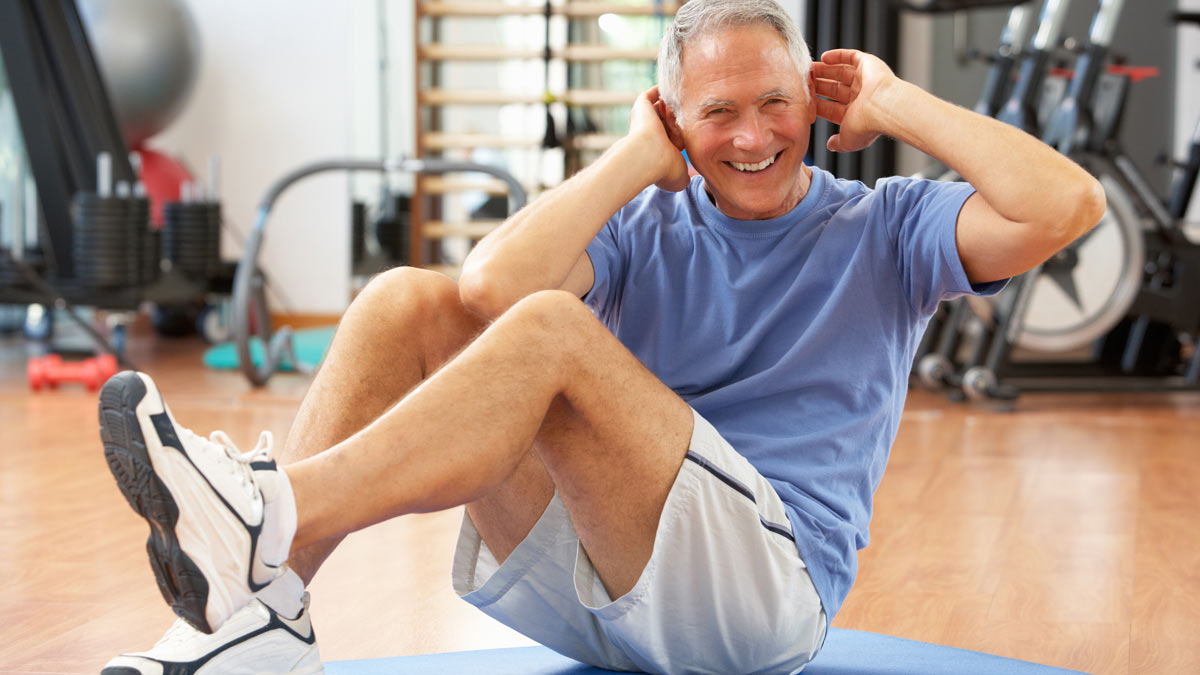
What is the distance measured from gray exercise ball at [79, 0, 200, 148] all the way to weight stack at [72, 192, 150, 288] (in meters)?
1.03

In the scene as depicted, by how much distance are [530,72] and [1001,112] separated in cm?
371

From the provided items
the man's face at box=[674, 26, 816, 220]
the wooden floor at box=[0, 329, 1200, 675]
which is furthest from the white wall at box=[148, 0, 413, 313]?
the man's face at box=[674, 26, 816, 220]

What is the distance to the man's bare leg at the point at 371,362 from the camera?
135 centimetres

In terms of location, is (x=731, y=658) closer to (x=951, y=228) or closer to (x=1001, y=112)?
(x=951, y=228)

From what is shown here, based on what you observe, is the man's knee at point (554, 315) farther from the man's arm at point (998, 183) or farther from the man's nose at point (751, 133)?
the man's arm at point (998, 183)

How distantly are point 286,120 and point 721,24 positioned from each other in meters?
5.23

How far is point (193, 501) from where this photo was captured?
111 centimetres

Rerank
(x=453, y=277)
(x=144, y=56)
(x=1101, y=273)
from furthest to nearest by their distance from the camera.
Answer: (x=144, y=56) < (x=453, y=277) < (x=1101, y=273)

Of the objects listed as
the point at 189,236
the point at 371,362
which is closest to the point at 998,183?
the point at 371,362

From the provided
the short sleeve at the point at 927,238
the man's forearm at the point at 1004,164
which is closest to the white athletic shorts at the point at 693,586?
the short sleeve at the point at 927,238

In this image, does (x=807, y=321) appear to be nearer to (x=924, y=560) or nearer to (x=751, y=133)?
(x=751, y=133)

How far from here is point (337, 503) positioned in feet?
3.83

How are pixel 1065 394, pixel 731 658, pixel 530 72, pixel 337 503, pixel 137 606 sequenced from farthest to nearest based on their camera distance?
pixel 530 72 < pixel 1065 394 < pixel 137 606 < pixel 731 658 < pixel 337 503

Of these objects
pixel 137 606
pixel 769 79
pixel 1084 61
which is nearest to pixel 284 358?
pixel 137 606
